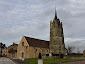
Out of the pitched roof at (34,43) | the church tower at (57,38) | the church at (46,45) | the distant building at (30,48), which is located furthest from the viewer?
the church tower at (57,38)

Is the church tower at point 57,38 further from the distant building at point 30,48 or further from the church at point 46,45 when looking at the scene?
the distant building at point 30,48

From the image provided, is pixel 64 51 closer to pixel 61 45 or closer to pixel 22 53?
pixel 61 45

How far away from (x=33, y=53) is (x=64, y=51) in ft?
59.2

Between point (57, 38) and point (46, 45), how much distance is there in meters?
6.48

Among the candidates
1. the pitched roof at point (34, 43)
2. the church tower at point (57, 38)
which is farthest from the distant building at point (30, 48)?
the church tower at point (57, 38)

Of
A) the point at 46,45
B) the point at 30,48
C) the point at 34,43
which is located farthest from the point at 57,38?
the point at 30,48

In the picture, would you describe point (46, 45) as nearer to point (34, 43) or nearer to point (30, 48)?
point (34, 43)

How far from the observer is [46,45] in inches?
2638

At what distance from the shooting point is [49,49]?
66.4m

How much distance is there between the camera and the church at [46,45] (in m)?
57.0

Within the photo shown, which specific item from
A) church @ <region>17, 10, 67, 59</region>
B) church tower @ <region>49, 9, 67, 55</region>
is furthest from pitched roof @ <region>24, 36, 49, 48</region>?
church tower @ <region>49, 9, 67, 55</region>

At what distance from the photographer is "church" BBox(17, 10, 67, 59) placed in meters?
57.0

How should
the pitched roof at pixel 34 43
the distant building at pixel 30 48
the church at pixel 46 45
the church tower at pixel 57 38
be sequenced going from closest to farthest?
the distant building at pixel 30 48, the church at pixel 46 45, the pitched roof at pixel 34 43, the church tower at pixel 57 38

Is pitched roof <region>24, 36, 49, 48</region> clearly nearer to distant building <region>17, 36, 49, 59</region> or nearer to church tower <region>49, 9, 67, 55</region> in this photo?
distant building <region>17, 36, 49, 59</region>
